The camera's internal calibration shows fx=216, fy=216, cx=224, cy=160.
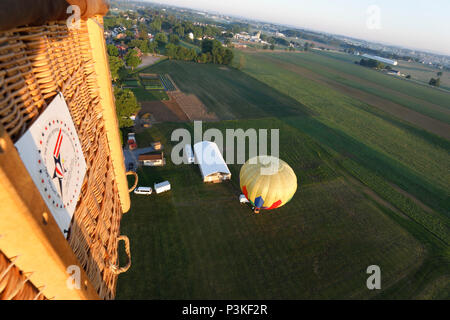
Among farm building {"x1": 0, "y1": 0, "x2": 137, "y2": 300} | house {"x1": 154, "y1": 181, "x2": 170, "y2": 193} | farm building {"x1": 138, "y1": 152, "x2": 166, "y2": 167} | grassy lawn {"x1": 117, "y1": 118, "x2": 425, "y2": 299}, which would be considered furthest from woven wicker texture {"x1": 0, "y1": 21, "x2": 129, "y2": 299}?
farm building {"x1": 138, "y1": 152, "x2": 166, "y2": 167}

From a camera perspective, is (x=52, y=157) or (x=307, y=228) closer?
(x=52, y=157)

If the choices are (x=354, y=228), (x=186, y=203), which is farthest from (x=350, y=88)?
(x=186, y=203)

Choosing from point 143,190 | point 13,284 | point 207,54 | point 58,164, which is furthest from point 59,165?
point 207,54

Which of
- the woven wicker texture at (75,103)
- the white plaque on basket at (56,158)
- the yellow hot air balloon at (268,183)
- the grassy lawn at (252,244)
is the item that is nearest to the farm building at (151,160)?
the grassy lawn at (252,244)

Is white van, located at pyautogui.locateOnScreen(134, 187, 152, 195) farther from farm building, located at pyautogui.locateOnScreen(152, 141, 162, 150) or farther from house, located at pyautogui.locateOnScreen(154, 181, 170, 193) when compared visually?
farm building, located at pyautogui.locateOnScreen(152, 141, 162, 150)

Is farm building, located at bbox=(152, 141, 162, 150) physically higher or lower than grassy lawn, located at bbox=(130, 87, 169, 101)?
lower

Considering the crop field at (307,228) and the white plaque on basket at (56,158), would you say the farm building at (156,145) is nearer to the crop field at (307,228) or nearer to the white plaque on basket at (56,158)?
the crop field at (307,228)

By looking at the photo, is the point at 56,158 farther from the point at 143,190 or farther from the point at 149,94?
the point at 149,94
